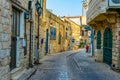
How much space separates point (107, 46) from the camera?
1716 centimetres

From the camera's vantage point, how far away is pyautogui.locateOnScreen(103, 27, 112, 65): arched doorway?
1625cm

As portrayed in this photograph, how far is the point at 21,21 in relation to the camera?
1205cm

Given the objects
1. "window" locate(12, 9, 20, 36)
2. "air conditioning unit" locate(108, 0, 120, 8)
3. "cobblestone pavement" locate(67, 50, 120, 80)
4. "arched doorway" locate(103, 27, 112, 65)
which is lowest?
"cobblestone pavement" locate(67, 50, 120, 80)

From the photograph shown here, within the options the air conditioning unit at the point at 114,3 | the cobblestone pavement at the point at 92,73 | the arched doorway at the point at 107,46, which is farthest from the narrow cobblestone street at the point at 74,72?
the air conditioning unit at the point at 114,3

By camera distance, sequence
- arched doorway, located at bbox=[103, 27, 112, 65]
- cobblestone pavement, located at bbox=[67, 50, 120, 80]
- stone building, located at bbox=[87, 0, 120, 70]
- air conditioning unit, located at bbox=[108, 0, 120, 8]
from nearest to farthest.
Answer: cobblestone pavement, located at bbox=[67, 50, 120, 80] → air conditioning unit, located at bbox=[108, 0, 120, 8] → stone building, located at bbox=[87, 0, 120, 70] → arched doorway, located at bbox=[103, 27, 112, 65]

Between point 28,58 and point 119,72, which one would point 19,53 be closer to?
point 28,58

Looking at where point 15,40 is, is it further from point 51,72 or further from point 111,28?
point 111,28

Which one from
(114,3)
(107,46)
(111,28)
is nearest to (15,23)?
(114,3)

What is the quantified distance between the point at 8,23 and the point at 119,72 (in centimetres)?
675

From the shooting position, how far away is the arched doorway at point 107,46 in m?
16.2

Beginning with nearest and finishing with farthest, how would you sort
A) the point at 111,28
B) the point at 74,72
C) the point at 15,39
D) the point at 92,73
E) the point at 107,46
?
the point at 15,39, the point at 92,73, the point at 74,72, the point at 111,28, the point at 107,46

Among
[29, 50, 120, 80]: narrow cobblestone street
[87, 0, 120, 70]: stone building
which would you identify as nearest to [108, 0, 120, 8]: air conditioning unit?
[87, 0, 120, 70]: stone building

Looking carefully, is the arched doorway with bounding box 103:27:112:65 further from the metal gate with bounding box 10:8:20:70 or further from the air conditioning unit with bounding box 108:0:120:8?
the metal gate with bounding box 10:8:20:70

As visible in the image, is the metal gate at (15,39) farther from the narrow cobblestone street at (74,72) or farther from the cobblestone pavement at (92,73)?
the cobblestone pavement at (92,73)
